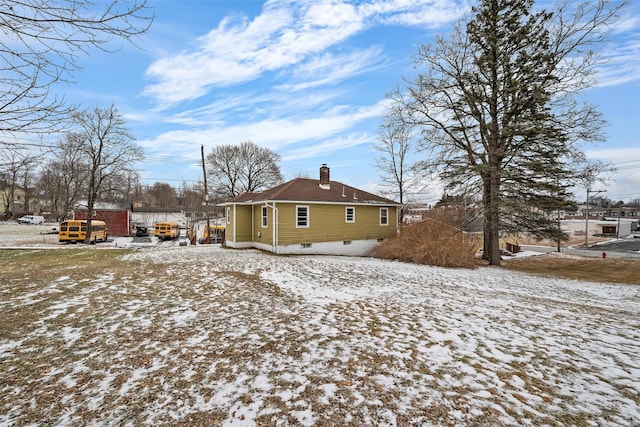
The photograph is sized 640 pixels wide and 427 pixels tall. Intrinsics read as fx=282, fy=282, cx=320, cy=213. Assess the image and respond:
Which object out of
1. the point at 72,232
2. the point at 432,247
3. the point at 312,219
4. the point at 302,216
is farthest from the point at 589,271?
the point at 72,232

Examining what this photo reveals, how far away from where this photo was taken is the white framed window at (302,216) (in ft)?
55.4

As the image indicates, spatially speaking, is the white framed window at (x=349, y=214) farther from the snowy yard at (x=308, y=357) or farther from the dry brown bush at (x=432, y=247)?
the snowy yard at (x=308, y=357)

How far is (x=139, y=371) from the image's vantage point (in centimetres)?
364

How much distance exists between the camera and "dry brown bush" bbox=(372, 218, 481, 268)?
1399 centimetres

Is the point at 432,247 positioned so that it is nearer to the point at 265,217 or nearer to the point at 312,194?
the point at 312,194

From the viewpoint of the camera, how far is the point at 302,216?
1708cm

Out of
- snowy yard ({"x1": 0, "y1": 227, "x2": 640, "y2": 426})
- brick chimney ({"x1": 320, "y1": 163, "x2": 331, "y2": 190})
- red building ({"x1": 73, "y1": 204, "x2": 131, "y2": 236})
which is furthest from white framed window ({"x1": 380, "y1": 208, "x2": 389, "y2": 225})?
red building ({"x1": 73, "y1": 204, "x2": 131, "y2": 236})

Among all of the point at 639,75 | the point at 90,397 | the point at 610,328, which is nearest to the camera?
the point at 90,397

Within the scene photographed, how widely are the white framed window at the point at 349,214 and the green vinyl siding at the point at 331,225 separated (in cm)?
14

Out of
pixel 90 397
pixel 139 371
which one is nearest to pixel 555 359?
pixel 139 371

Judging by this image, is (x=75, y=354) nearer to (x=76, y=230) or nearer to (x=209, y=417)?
(x=209, y=417)

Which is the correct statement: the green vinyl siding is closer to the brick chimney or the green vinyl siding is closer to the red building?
the brick chimney

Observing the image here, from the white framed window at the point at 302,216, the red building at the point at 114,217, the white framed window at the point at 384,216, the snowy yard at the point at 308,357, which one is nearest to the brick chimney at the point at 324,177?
the white framed window at the point at 302,216

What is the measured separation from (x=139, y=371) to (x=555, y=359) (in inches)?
227
